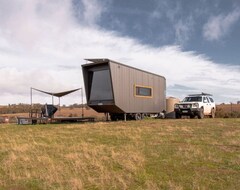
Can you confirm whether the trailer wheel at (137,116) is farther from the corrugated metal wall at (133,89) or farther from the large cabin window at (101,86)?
the large cabin window at (101,86)

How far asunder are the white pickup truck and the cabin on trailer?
95.2 inches

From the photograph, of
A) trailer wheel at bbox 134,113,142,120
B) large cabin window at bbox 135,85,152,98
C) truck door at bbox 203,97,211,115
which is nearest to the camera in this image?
large cabin window at bbox 135,85,152,98

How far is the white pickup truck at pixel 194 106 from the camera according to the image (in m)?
21.9

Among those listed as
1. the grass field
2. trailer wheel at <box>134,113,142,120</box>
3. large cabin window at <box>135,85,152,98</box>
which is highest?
large cabin window at <box>135,85,152,98</box>

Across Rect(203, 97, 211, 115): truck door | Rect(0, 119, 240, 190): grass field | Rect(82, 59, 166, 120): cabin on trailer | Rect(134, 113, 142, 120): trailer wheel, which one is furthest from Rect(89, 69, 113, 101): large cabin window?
Rect(0, 119, 240, 190): grass field

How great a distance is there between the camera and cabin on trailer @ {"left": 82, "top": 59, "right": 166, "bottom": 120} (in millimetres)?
18484

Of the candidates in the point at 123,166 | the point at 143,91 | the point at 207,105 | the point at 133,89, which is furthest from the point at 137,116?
the point at 123,166

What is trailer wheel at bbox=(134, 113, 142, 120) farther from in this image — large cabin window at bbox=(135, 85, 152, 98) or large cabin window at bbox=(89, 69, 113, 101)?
large cabin window at bbox=(89, 69, 113, 101)

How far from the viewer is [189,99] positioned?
23.0 meters

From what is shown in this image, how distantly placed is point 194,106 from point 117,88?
6.61 metres

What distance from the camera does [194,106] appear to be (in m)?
21.9

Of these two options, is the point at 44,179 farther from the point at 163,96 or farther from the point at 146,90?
the point at 163,96

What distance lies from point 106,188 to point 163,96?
2121 centimetres

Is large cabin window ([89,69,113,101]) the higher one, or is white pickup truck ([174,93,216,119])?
large cabin window ([89,69,113,101])
